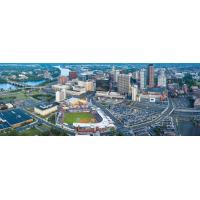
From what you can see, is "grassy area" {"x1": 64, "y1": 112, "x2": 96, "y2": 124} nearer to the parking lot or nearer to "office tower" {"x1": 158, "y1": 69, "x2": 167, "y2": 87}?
the parking lot

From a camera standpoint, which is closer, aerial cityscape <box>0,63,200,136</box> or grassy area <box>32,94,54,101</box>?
aerial cityscape <box>0,63,200,136</box>

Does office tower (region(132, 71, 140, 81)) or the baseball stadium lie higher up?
office tower (region(132, 71, 140, 81))

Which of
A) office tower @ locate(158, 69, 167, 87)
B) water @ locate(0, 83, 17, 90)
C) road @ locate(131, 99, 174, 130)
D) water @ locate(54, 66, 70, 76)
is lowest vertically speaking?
road @ locate(131, 99, 174, 130)

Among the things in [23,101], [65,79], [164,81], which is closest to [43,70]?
[65,79]

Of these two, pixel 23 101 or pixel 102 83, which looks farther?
pixel 102 83

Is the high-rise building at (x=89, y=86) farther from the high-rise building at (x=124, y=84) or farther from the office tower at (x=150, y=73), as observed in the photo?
the office tower at (x=150, y=73)

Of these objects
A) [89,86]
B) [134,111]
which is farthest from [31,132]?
[89,86]

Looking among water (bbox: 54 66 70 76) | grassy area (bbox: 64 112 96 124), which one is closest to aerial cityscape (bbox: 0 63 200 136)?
grassy area (bbox: 64 112 96 124)

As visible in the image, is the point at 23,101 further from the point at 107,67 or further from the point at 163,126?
the point at 107,67

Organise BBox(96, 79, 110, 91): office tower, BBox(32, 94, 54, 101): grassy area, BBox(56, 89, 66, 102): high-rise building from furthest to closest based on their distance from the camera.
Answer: BBox(96, 79, 110, 91): office tower < BBox(32, 94, 54, 101): grassy area < BBox(56, 89, 66, 102): high-rise building
